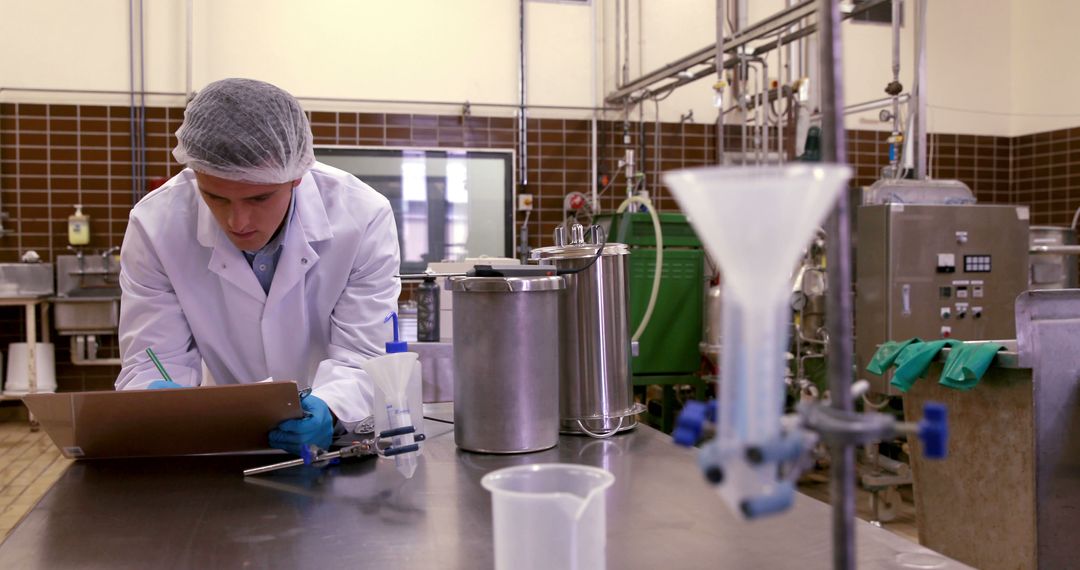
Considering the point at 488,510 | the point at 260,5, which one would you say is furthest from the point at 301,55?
the point at 488,510

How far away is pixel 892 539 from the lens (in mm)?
810

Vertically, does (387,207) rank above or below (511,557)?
above

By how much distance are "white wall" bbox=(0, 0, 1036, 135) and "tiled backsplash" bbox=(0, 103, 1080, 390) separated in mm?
112

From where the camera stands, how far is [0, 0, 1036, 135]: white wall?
4.45 meters

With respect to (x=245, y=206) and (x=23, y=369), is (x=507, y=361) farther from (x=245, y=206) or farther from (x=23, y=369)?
(x=23, y=369)

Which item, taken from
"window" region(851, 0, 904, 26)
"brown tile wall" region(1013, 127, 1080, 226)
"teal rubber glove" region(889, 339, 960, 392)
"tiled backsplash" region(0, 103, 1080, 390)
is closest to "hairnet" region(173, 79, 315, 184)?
"teal rubber glove" region(889, 339, 960, 392)

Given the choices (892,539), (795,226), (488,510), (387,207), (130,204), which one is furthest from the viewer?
(130,204)

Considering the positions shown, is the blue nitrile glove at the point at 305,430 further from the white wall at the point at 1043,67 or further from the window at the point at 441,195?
the white wall at the point at 1043,67

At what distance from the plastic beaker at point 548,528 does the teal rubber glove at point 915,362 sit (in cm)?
152

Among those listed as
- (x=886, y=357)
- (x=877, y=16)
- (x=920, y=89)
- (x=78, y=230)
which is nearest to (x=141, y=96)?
(x=78, y=230)

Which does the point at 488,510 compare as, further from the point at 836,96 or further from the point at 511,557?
the point at 836,96

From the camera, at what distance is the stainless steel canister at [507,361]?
1136mm

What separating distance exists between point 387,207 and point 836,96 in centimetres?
134

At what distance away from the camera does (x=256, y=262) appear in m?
1.56
